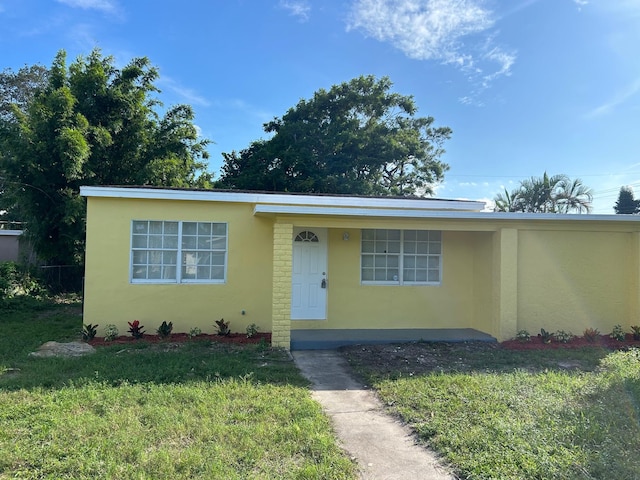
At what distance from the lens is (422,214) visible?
25.5 ft

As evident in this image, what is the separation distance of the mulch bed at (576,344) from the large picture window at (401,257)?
2.13m

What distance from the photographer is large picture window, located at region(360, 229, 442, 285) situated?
9.20 meters

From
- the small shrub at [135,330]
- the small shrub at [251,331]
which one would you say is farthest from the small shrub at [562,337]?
the small shrub at [135,330]

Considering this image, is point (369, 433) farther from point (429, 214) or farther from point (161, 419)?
point (429, 214)

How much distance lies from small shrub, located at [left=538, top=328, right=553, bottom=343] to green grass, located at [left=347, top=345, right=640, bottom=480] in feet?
3.35

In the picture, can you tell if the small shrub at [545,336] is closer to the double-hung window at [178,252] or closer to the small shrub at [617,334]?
the small shrub at [617,334]

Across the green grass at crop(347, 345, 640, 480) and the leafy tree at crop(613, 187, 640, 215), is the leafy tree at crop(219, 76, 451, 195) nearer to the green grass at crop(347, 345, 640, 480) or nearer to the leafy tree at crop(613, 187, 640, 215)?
the green grass at crop(347, 345, 640, 480)

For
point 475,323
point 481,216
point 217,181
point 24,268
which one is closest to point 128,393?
point 481,216

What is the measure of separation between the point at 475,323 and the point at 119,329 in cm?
772

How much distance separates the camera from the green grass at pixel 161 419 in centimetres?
321

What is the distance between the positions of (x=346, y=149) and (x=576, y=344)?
670 inches

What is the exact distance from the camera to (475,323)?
924cm

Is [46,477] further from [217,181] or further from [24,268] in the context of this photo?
[217,181]

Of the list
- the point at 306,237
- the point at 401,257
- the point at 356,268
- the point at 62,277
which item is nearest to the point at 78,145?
the point at 62,277
